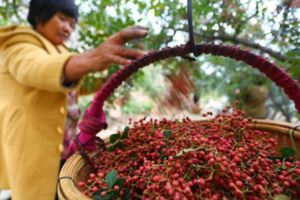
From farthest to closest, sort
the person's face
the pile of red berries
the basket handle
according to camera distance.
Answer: the person's face, the basket handle, the pile of red berries

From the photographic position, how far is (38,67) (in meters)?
0.69

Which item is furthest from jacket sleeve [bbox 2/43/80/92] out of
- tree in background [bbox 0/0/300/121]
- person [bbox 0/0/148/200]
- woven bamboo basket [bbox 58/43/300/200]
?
tree in background [bbox 0/0/300/121]

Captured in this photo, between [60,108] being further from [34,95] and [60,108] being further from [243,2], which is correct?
[243,2]

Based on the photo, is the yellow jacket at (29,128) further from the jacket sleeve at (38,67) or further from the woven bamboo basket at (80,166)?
the woven bamboo basket at (80,166)

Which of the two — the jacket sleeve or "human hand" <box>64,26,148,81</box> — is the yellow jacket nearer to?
the jacket sleeve

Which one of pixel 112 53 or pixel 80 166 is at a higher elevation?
pixel 112 53

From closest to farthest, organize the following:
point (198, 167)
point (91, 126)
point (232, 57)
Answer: point (198, 167) → point (232, 57) → point (91, 126)

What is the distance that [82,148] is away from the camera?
78 centimetres

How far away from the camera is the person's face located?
3.35 ft

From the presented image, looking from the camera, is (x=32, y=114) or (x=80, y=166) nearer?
(x=80, y=166)

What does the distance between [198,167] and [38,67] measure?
0.37 metres

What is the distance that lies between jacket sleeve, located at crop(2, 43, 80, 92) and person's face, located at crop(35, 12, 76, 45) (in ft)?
0.70

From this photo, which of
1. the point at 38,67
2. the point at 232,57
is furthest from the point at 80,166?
the point at 232,57

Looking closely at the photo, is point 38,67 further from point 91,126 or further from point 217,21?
point 217,21
